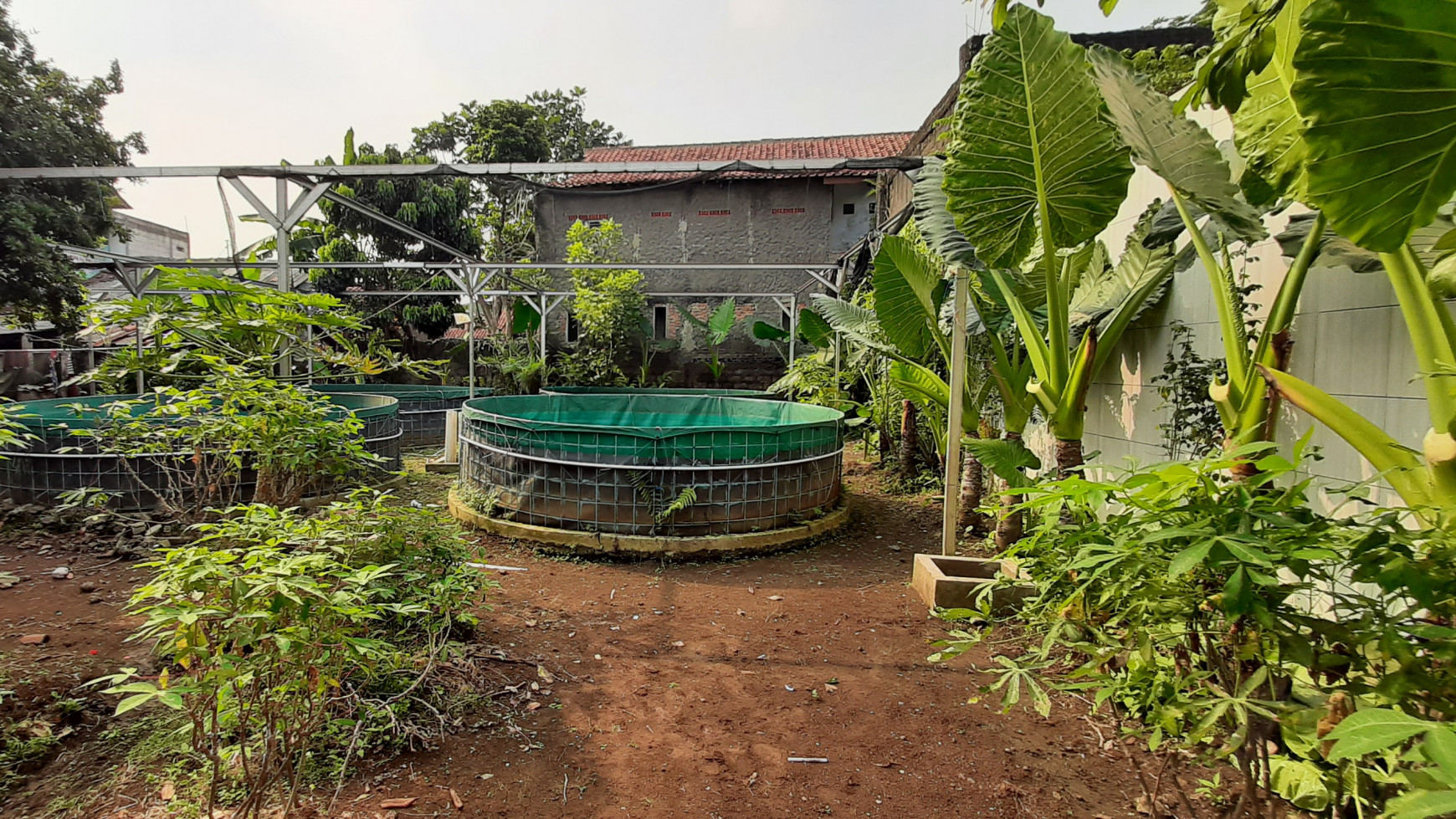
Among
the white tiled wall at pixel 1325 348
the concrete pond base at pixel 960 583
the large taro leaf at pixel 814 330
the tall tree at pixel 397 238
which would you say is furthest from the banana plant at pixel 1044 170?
the tall tree at pixel 397 238

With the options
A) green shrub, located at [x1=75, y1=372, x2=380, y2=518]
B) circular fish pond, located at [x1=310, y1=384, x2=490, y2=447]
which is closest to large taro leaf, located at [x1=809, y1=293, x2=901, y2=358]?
green shrub, located at [x1=75, y1=372, x2=380, y2=518]

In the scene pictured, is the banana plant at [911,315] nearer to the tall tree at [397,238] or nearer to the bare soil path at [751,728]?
the bare soil path at [751,728]

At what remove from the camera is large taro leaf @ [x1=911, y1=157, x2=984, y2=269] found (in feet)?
12.6

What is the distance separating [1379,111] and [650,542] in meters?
4.44

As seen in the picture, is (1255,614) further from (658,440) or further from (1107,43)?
(1107,43)

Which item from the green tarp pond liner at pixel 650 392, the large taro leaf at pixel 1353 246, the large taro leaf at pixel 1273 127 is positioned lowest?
the green tarp pond liner at pixel 650 392

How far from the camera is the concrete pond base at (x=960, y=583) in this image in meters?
3.43

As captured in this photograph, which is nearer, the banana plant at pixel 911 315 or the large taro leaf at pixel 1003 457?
the large taro leaf at pixel 1003 457

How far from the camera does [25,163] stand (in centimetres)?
896

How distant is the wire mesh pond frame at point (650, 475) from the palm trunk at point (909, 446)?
176 centimetres

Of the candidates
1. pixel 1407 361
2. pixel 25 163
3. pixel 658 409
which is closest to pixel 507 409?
pixel 658 409

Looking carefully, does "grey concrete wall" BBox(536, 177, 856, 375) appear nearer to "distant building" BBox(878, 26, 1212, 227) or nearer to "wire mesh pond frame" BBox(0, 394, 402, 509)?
"distant building" BBox(878, 26, 1212, 227)

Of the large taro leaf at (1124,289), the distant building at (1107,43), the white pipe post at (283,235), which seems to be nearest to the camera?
the large taro leaf at (1124,289)

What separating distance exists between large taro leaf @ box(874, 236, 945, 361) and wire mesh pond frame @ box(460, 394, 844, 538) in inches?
42.4
